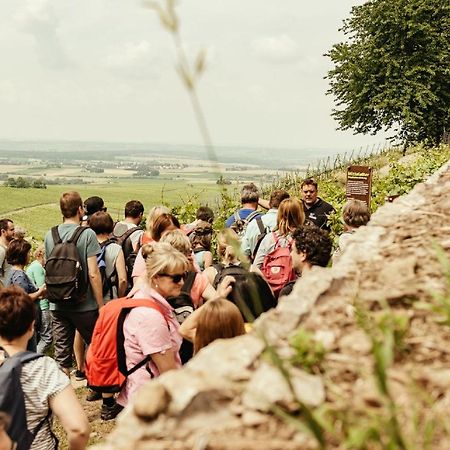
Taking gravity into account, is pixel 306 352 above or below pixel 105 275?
above

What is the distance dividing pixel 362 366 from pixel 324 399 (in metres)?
0.20

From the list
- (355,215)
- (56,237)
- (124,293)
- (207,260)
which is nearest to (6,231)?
(56,237)

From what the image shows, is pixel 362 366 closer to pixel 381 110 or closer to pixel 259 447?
pixel 259 447

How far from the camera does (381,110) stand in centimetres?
3484

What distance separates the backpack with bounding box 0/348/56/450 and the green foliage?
1.89m

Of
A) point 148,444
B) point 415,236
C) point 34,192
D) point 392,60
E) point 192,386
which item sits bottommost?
point 34,192

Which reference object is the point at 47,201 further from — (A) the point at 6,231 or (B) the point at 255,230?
(B) the point at 255,230

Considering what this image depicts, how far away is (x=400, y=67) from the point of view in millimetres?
34156

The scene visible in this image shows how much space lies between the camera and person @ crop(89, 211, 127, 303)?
6.64m

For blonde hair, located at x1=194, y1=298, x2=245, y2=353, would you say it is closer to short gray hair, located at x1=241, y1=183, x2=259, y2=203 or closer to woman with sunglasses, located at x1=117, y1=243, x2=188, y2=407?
woman with sunglasses, located at x1=117, y1=243, x2=188, y2=407

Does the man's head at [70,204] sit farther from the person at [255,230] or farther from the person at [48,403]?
the person at [48,403]

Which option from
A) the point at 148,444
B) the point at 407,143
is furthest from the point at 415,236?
the point at 407,143

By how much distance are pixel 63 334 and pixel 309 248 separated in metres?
3.50

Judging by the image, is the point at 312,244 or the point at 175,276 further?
the point at 312,244
